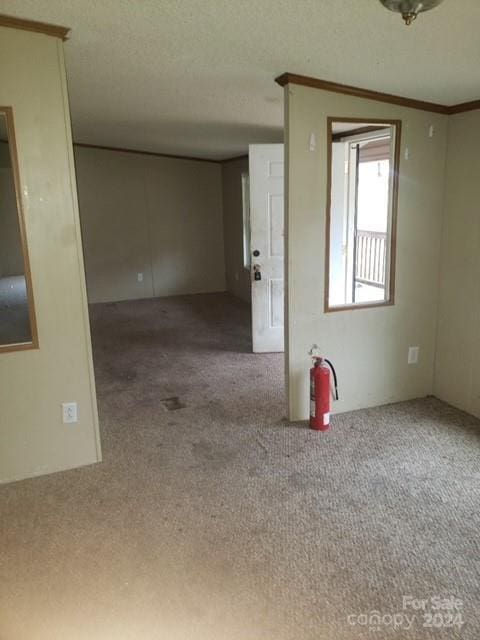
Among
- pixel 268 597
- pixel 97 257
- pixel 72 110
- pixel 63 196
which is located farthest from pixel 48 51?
pixel 97 257

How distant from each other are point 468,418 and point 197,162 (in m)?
5.64

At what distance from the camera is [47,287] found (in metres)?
2.63

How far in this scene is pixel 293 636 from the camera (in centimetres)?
175

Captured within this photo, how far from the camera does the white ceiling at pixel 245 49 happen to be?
198 cm

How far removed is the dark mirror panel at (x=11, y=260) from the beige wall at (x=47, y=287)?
5cm

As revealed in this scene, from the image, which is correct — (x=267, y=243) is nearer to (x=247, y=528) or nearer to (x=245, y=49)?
(x=245, y=49)

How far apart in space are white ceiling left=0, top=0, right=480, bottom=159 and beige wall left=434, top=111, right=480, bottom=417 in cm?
31

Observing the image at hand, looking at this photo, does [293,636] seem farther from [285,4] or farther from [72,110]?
[72,110]

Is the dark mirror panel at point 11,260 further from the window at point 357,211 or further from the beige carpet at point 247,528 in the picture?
the window at point 357,211

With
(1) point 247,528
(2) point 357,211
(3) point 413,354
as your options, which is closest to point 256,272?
(2) point 357,211

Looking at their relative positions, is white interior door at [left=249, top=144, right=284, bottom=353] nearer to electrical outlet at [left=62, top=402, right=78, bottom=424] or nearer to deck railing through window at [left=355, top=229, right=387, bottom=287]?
electrical outlet at [left=62, top=402, right=78, bottom=424]

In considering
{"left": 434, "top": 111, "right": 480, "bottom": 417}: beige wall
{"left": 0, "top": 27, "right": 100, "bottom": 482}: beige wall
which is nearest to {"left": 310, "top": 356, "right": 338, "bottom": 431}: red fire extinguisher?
{"left": 434, "top": 111, "right": 480, "bottom": 417}: beige wall

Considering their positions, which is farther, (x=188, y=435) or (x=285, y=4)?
(x=188, y=435)

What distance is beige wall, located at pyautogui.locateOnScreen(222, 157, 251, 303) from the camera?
6.94 m
